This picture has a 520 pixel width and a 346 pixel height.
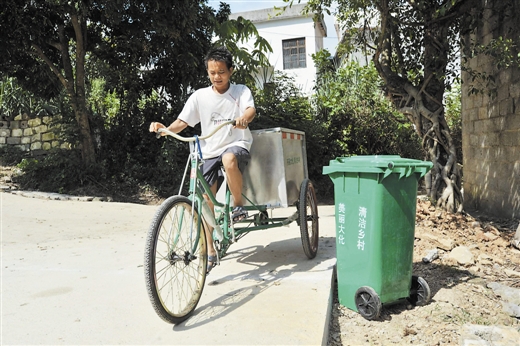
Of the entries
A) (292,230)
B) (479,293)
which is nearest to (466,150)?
(292,230)

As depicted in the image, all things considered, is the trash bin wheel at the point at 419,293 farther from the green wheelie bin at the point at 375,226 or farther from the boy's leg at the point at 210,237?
the boy's leg at the point at 210,237

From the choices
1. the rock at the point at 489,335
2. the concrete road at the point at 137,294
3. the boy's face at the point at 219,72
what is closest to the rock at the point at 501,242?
the concrete road at the point at 137,294

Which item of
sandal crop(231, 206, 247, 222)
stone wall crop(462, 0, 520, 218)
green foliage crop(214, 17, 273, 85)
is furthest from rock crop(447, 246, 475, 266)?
green foliage crop(214, 17, 273, 85)

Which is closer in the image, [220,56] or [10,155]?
[220,56]

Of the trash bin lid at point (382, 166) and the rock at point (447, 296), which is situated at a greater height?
the trash bin lid at point (382, 166)

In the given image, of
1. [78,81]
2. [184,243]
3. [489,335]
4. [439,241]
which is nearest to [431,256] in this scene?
[439,241]

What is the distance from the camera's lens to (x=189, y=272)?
3.08 m

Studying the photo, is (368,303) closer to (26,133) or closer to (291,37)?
(26,133)

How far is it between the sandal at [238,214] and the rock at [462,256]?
2.31m

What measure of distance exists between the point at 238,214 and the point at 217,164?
1.55ft

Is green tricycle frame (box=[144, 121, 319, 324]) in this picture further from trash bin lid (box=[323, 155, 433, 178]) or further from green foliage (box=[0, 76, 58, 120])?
green foliage (box=[0, 76, 58, 120])

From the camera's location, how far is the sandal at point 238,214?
12.4ft

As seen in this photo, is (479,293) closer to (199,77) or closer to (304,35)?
(199,77)

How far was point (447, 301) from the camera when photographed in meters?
3.55
